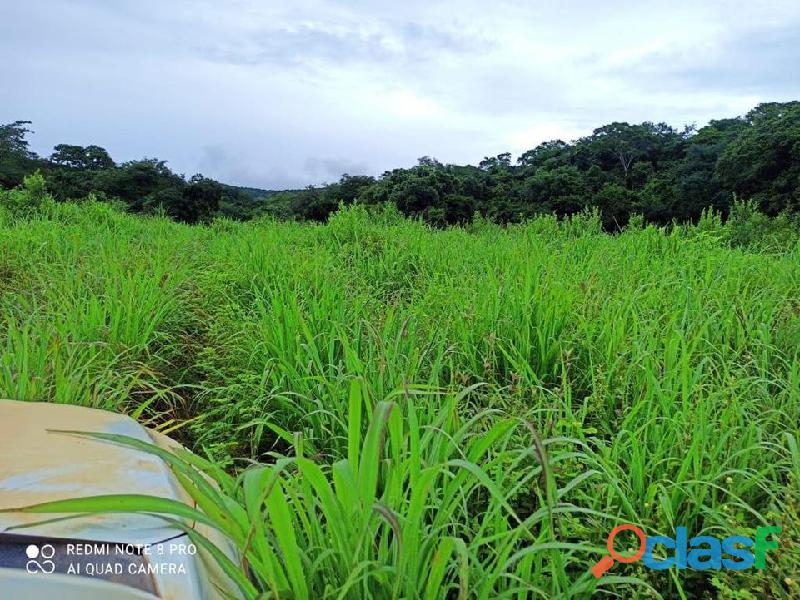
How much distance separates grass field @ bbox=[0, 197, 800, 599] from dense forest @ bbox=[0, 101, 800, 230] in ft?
50.7

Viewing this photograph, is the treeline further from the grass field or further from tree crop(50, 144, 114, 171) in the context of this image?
the grass field

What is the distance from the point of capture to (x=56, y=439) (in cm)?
98

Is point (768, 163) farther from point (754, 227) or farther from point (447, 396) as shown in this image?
point (447, 396)

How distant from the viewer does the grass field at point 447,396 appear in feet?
3.10

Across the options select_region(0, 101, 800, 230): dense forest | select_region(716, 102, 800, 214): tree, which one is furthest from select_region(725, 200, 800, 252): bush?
select_region(716, 102, 800, 214): tree

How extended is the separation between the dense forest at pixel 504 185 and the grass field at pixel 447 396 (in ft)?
50.7

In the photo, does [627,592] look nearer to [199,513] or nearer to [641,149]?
[199,513]

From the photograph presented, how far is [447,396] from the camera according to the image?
4.52 ft

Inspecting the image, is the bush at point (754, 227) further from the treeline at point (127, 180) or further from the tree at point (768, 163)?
the treeline at point (127, 180)

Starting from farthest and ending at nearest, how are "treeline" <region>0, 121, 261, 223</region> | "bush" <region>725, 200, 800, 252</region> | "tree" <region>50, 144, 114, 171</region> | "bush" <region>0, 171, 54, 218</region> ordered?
"tree" <region>50, 144, 114, 171</region> < "treeline" <region>0, 121, 261, 223</region> < "bush" <region>725, 200, 800, 252</region> < "bush" <region>0, 171, 54, 218</region>

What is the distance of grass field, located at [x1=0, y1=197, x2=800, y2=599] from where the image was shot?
0.94m

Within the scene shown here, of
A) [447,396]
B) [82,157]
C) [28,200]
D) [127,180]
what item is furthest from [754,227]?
[82,157]

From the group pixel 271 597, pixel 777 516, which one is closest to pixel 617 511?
pixel 777 516

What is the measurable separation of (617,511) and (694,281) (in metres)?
2.13
